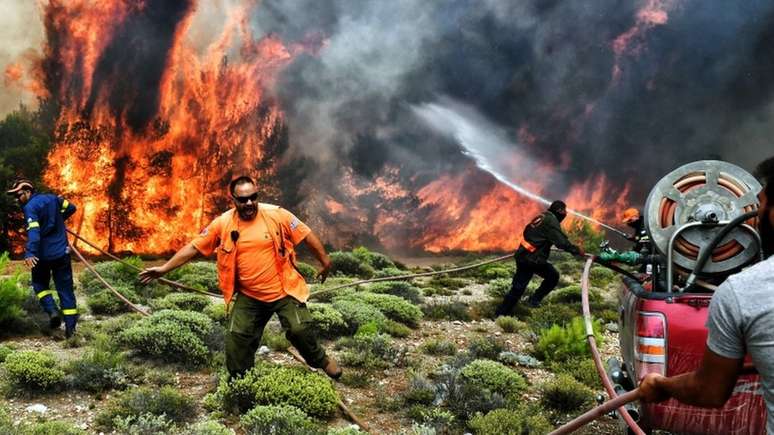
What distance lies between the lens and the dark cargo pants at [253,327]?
17.0 ft

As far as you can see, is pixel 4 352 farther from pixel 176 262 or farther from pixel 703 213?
pixel 703 213

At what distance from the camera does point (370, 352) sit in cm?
702

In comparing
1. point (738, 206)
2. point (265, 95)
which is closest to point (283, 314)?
point (738, 206)

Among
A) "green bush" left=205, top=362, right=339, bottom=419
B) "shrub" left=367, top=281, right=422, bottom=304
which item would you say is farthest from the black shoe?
"shrub" left=367, top=281, right=422, bottom=304

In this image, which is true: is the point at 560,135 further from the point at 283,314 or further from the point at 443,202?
the point at 283,314

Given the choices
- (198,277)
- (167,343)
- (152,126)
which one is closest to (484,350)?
(167,343)

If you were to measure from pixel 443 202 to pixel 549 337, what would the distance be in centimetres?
3316

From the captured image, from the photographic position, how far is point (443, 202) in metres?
40.7

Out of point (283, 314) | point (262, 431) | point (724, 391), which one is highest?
point (724, 391)

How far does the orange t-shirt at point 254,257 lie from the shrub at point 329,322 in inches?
120

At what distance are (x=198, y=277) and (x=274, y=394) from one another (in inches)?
350

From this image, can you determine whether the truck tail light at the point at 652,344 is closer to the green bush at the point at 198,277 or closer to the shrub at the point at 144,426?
the shrub at the point at 144,426

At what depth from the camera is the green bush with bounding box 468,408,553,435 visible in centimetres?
468

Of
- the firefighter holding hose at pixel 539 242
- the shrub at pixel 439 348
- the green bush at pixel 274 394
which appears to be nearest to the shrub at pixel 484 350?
the shrub at pixel 439 348
